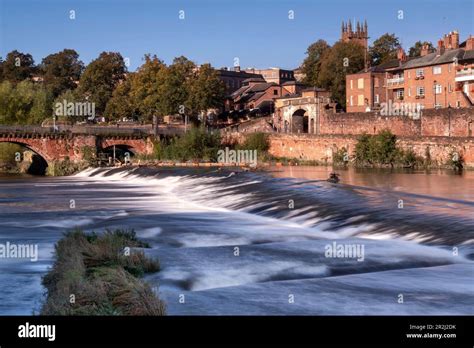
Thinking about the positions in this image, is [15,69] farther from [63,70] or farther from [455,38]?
[455,38]

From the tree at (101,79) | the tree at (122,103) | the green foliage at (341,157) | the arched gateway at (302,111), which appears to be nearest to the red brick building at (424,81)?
the arched gateway at (302,111)

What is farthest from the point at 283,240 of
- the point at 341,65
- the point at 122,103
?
the point at 122,103

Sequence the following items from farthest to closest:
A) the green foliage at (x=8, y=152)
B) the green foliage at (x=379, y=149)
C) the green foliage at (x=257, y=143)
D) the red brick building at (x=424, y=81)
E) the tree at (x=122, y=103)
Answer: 1. the tree at (x=122, y=103)
2. the green foliage at (x=8, y=152)
3. the green foliage at (x=257, y=143)
4. the red brick building at (x=424, y=81)
5. the green foliage at (x=379, y=149)

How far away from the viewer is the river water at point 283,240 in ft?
47.9

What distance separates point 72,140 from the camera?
70.2 meters

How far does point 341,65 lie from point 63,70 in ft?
187

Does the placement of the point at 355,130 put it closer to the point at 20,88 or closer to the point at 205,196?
the point at 205,196

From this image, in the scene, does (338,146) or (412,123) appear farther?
A: (338,146)

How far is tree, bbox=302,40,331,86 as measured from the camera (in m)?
92.2

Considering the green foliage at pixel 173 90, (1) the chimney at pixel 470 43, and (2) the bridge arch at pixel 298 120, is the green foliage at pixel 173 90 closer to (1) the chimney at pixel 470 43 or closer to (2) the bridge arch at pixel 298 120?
(2) the bridge arch at pixel 298 120

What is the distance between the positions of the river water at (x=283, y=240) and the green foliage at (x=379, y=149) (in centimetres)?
1389

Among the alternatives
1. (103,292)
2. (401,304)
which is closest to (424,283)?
(401,304)
